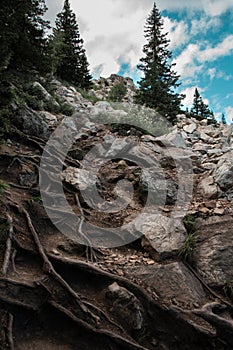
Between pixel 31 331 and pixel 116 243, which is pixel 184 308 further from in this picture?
pixel 31 331

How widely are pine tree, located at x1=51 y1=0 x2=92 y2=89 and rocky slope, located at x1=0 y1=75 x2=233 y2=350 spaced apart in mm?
16556

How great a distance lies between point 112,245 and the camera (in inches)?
243

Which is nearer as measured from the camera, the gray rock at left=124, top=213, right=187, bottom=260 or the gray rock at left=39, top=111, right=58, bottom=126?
the gray rock at left=124, top=213, right=187, bottom=260

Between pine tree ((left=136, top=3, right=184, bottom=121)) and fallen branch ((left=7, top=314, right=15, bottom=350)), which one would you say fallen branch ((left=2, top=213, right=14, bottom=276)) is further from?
pine tree ((left=136, top=3, right=184, bottom=121))

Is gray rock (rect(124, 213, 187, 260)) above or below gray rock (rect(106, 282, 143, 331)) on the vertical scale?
above

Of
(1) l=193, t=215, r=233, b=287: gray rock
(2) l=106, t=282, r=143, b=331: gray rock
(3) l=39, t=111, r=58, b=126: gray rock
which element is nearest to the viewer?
(2) l=106, t=282, r=143, b=331: gray rock

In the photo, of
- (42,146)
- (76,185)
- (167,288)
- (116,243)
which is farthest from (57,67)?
(167,288)

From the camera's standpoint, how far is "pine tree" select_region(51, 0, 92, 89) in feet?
76.7

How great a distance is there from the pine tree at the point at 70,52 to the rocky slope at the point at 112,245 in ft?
54.3

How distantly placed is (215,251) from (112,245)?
2406 mm

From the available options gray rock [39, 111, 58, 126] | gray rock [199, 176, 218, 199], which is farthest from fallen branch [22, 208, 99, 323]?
gray rock [39, 111, 58, 126]

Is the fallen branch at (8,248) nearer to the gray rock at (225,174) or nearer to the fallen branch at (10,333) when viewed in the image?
the fallen branch at (10,333)

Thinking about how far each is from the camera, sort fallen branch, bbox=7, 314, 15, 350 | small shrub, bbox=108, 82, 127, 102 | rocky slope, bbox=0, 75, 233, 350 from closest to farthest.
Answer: fallen branch, bbox=7, 314, 15, 350 < rocky slope, bbox=0, 75, 233, 350 < small shrub, bbox=108, 82, 127, 102

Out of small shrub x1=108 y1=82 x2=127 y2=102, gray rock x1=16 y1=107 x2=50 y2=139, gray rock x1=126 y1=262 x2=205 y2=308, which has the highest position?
small shrub x1=108 y1=82 x2=127 y2=102
